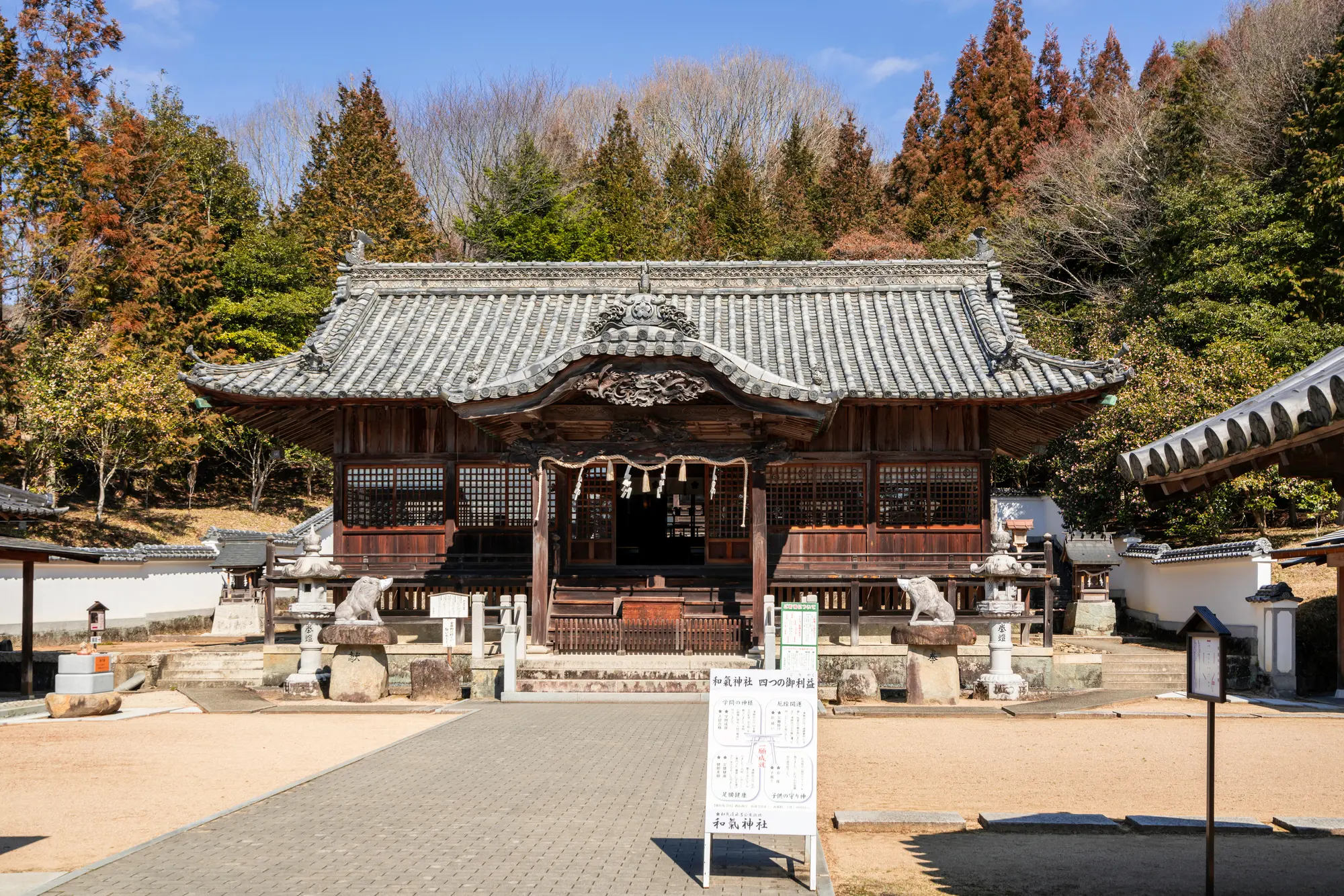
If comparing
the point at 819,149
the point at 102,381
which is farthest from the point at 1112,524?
the point at 819,149

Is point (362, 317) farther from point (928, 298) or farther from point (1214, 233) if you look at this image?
point (1214, 233)

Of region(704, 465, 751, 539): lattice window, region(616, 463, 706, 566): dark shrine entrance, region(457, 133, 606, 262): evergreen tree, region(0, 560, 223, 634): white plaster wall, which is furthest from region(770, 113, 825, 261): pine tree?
region(0, 560, 223, 634): white plaster wall

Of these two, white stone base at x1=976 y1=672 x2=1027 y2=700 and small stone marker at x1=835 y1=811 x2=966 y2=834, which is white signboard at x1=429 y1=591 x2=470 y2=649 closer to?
white stone base at x1=976 y1=672 x2=1027 y2=700

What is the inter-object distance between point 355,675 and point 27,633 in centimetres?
581

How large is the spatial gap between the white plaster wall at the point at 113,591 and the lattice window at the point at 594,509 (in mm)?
11128

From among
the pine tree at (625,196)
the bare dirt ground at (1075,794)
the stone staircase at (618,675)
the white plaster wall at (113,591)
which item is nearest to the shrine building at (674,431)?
the stone staircase at (618,675)

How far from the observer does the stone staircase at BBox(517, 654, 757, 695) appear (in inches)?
692

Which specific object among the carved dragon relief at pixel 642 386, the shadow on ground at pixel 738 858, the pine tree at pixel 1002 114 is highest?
the pine tree at pixel 1002 114

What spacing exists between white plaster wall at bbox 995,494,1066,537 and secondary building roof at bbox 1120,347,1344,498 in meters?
32.1

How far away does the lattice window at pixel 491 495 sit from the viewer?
22281 millimetres

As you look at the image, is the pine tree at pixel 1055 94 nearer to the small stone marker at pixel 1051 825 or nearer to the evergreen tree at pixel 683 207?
the evergreen tree at pixel 683 207

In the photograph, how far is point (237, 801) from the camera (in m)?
9.79

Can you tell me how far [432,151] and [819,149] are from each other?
904 inches

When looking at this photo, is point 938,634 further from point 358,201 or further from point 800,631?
point 358,201
